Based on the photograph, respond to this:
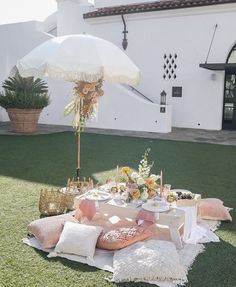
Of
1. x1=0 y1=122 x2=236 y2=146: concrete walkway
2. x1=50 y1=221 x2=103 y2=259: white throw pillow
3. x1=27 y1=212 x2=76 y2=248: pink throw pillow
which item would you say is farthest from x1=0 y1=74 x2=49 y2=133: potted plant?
x1=50 y1=221 x2=103 y2=259: white throw pillow

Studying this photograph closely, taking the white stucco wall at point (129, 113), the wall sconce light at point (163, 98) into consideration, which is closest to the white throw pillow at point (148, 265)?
the white stucco wall at point (129, 113)

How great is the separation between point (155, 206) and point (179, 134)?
29.0 feet

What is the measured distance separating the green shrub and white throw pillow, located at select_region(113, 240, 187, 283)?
9425 mm

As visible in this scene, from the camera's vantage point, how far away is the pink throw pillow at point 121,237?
151 inches

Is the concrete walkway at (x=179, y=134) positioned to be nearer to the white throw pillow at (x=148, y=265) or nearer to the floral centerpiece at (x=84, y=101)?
the floral centerpiece at (x=84, y=101)

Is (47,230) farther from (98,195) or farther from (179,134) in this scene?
(179,134)

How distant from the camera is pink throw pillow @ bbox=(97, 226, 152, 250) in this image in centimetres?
383

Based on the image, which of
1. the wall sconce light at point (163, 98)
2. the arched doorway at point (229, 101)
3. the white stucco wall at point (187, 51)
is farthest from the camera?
the wall sconce light at point (163, 98)

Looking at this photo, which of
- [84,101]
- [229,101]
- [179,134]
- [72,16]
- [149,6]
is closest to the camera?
[84,101]

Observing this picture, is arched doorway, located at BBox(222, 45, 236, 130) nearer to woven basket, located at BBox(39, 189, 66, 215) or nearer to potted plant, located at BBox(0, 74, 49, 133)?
potted plant, located at BBox(0, 74, 49, 133)

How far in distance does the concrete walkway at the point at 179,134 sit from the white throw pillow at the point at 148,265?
801cm

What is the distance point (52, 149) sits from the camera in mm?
9648

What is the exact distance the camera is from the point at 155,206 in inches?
166

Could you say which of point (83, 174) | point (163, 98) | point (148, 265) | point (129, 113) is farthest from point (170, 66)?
point (148, 265)
